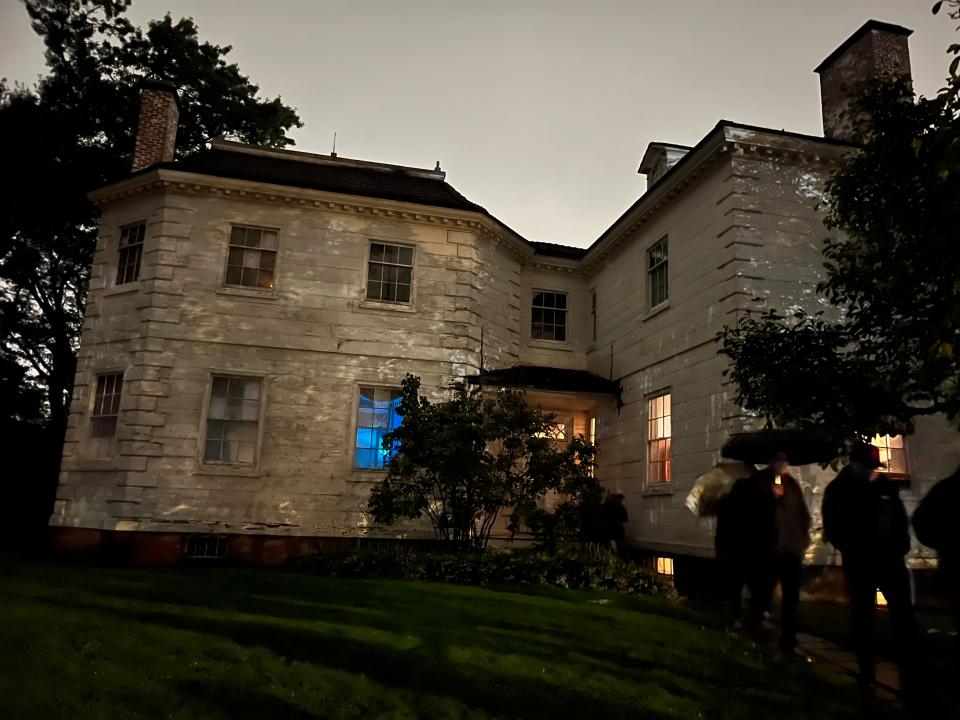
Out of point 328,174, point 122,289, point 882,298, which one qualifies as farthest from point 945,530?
point 122,289

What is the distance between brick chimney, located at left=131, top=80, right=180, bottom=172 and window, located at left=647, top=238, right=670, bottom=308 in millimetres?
12527

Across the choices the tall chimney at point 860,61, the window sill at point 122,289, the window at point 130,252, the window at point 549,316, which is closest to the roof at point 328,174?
the window at point 130,252

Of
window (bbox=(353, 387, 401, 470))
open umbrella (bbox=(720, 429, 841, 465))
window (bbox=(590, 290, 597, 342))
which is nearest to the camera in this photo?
open umbrella (bbox=(720, 429, 841, 465))

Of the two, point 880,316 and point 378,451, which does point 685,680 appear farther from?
point 378,451

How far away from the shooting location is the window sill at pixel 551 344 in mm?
19391

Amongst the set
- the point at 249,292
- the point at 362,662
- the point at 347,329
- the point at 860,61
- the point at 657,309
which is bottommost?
the point at 362,662

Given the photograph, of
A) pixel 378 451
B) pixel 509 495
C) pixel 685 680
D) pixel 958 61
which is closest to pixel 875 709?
pixel 685 680

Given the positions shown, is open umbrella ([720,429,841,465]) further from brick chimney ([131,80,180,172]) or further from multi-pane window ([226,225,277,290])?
brick chimney ([131,80,180,172])

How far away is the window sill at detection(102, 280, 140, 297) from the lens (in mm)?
15953

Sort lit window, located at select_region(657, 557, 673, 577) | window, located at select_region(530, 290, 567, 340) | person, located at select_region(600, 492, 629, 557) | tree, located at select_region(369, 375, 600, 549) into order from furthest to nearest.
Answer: window, located at select_region(530, 290, 567, 340) → lit window, located at select_region(657, 557, 673, 577) → person, located at select_region(600, 492, 629, 557) → tree, located at select_region(369, 375, 600, 549)

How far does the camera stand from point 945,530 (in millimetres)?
4355

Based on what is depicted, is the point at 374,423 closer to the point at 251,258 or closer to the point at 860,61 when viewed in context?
the point at 251,258

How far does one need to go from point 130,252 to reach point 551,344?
11082 millimetres

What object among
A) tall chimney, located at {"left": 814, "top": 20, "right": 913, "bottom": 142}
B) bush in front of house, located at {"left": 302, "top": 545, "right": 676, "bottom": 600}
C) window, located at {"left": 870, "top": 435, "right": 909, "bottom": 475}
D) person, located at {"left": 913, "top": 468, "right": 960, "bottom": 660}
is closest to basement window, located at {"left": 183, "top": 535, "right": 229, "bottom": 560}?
bush in front of house, located at {"left": 302, "top": 545, "right": 676, "bottom": 600}
